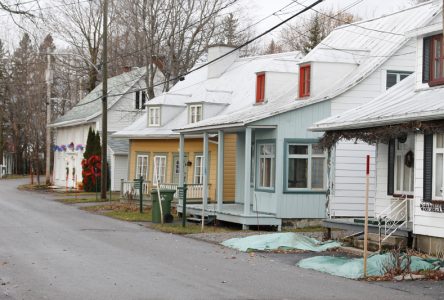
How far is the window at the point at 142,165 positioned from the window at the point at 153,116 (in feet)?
5.86

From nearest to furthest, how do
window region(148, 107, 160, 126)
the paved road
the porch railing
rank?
the paved road
the porch railing
window region(148, 107, 160, 126)

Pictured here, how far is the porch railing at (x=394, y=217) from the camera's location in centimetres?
1747

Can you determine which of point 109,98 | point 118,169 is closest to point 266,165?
point 118,169

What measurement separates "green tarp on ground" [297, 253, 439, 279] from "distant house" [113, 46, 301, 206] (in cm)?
1077

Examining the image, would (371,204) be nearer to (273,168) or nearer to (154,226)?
(273,168)

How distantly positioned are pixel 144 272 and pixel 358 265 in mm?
4236

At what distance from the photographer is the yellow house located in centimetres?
3145

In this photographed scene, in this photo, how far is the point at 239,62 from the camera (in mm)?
37625

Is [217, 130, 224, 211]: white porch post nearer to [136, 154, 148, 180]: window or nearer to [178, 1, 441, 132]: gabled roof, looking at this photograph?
[178, 1, 441, 132]: gabled roof

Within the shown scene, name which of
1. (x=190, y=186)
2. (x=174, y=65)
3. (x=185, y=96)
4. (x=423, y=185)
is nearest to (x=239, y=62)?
(x=185, y=96)

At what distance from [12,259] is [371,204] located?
10.8 m

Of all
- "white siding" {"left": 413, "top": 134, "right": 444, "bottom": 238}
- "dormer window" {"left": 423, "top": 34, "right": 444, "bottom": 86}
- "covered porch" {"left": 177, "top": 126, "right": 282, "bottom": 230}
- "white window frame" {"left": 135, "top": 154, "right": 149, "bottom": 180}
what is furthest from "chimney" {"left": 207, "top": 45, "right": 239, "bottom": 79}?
"white siding" {"left": 413, "top": 134, "right": 444, "bottom": 238}

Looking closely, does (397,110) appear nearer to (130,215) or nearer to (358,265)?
(358,265)

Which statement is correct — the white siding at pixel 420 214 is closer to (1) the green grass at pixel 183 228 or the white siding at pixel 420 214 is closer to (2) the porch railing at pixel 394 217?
(2) the porch railing at pixel 394 217
